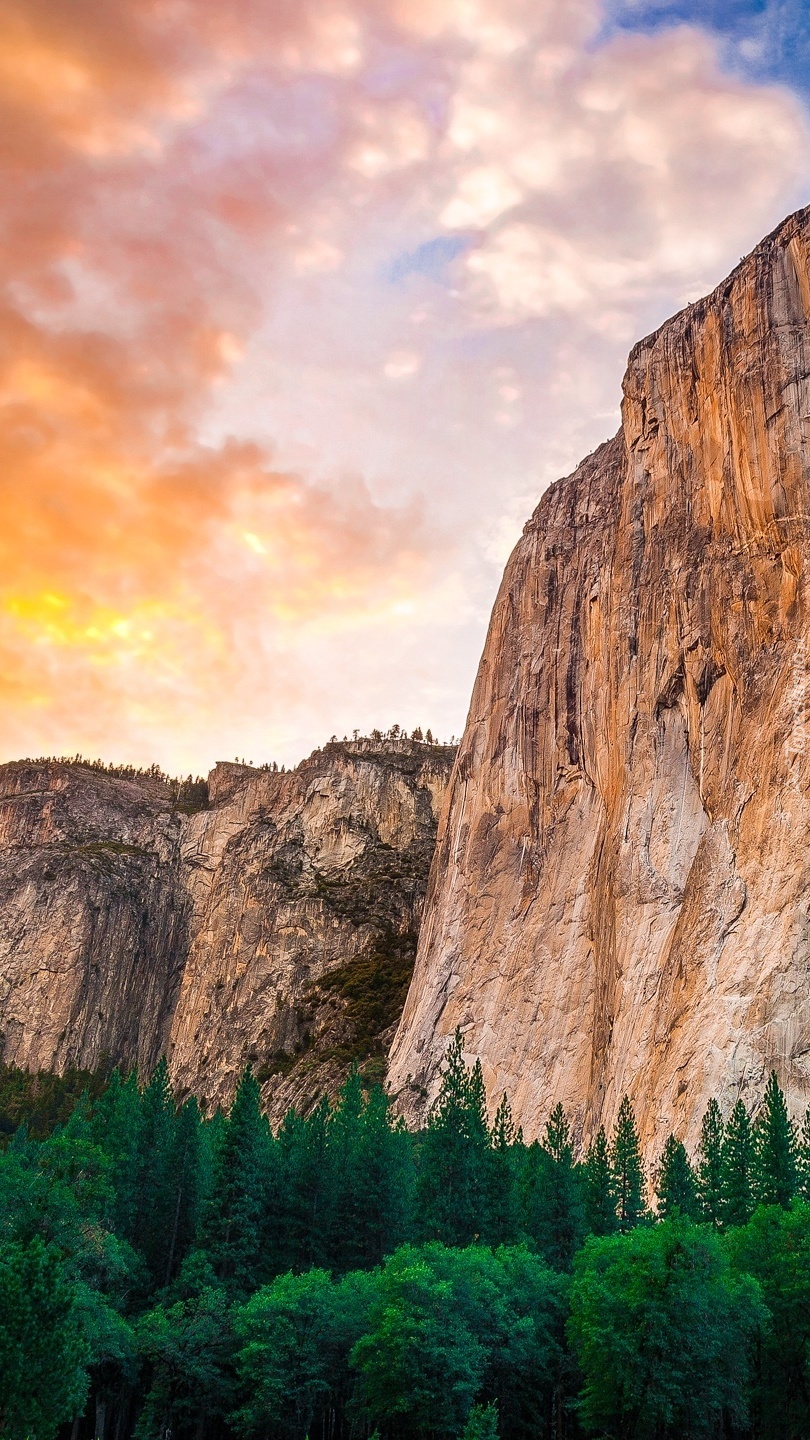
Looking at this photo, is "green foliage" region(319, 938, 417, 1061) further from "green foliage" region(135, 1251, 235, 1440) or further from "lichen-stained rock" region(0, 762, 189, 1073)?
"green foliage" region(135, 1251, 235, 1440)

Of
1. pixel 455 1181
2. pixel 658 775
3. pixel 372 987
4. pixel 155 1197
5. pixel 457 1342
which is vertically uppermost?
pixel 658 775

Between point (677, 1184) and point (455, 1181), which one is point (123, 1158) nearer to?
point (455, 1181)

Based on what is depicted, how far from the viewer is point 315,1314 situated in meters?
37.4

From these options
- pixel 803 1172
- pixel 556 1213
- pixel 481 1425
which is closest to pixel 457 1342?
pixel 481 1425

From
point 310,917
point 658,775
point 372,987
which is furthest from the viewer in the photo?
point 310,917

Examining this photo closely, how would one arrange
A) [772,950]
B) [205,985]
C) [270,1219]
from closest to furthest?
1. [270,1219]
2. [772,950]
3. [205,985]

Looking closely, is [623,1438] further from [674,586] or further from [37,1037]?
[37,1037]

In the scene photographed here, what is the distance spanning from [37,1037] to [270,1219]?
293 ft

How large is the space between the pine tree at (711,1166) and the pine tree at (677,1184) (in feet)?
1.28

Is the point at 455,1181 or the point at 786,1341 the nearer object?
the point at 786,1341

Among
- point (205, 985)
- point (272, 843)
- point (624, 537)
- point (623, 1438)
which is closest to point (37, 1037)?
point (205, 985)

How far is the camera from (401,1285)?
3512 cm

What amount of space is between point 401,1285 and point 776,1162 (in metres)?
15.8

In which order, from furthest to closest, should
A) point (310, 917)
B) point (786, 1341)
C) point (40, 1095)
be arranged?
point (310, 917) → point (40, 1095) → point (786, 1341)
